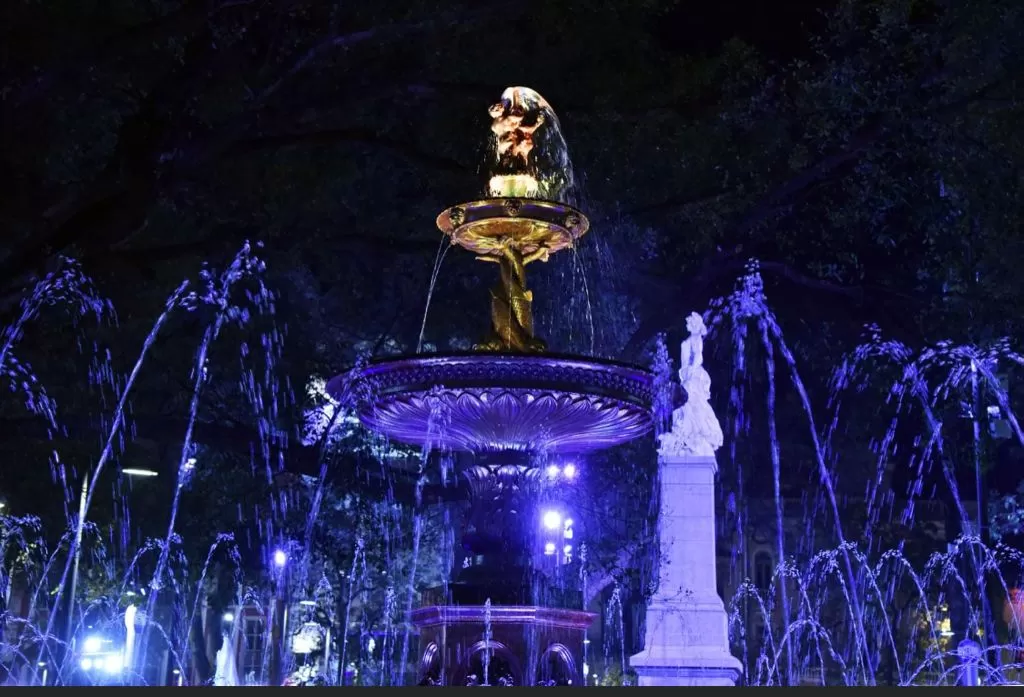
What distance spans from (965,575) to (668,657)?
7.65 meters

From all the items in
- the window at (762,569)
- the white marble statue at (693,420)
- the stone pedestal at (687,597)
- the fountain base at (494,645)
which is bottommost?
the fountain base at (494,645)

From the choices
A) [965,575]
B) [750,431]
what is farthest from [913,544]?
[965,575]

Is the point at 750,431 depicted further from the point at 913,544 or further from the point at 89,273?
the point at 89,273

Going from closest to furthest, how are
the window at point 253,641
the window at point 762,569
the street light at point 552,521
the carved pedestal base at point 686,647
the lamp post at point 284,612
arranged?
the street light at point 552,521, the carved pedestal base at point 686,647, the lamp post at point 284,612, the window at point 253,641, the window at point 762,569

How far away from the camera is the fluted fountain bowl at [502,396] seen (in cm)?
852

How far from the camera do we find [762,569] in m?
86.1

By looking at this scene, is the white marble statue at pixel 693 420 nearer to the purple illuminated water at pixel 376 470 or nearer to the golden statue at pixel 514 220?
the purple illuminated water at pixel 376 470

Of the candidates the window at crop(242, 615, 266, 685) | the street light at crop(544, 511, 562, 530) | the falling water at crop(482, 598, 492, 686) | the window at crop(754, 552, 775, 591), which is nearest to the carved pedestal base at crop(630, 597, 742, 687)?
the street light at crop(544, 511, 562, 530)

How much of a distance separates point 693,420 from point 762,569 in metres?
65.7

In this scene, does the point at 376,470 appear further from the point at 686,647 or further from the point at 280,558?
the point at 686,647

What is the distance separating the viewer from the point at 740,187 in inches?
717

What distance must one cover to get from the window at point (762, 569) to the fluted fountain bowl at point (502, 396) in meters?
77.4

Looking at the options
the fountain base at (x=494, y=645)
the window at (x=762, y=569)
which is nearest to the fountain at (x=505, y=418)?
the fountain base at (x=494, y=645)

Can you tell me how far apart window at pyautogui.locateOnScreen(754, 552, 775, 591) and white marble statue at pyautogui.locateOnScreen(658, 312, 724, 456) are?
63.1 meters
